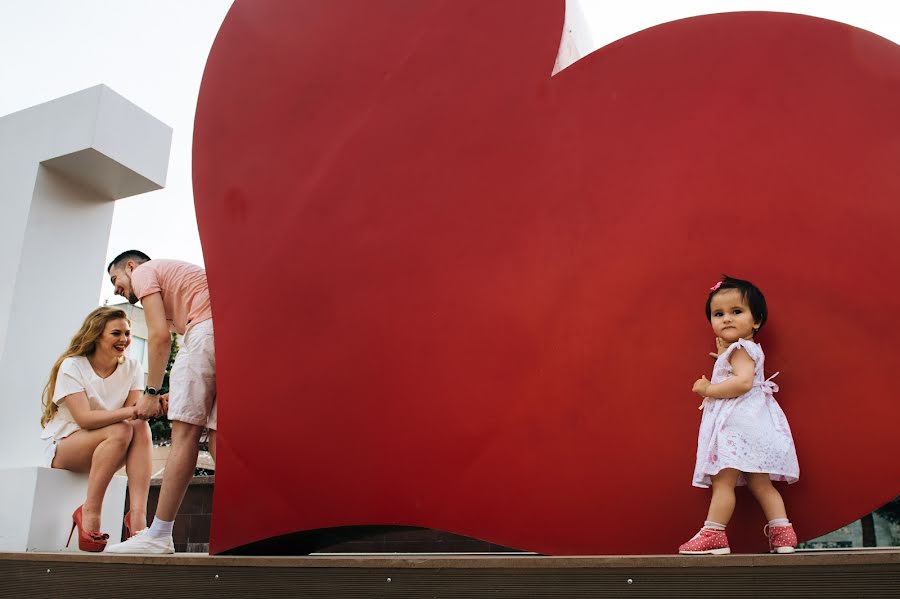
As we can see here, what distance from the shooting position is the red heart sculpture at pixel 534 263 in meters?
2.87

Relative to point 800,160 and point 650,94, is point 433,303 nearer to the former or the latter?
point 650,94

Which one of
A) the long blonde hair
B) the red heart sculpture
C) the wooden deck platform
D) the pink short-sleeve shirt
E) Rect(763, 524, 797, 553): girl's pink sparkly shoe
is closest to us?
the wooden deck platform

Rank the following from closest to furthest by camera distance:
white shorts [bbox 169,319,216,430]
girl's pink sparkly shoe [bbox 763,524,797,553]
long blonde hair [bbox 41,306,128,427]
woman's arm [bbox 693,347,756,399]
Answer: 1. girl's pink sparkly shoe [bbox 763,524,797,553]
2. woman's arm [bbox 693,347,756,399]
3. white shorts [bbox 169,319,216,430]
4. long blonde hair [bbox 41,306,128,427]

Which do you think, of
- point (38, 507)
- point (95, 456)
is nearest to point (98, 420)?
point (95, 456)

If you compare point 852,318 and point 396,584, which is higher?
point 852,318

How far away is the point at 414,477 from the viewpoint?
3.26 metres

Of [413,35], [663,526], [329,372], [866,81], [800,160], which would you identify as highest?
[413,35]

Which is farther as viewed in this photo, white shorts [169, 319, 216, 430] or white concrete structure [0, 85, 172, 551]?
white concrete structure [0, 85, 172, 551]

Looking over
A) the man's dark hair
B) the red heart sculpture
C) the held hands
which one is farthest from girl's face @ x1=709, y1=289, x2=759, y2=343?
the man's dark hair

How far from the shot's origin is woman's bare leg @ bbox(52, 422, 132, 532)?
4.11 metres

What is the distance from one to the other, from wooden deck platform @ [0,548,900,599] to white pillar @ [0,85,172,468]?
81.7 inches

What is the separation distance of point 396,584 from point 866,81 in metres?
2.41

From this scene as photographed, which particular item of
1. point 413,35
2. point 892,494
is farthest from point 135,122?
point 892,494

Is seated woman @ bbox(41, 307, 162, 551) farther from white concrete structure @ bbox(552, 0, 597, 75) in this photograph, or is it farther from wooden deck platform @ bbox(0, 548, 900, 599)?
white concrete structure @ bbox(552, 0, 597, 75)
